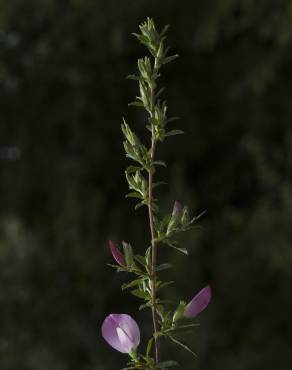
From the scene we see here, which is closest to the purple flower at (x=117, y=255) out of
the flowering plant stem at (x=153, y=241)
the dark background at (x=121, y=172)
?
the flowering plant stem at (x=153, y=241)

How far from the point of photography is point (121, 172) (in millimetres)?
6316

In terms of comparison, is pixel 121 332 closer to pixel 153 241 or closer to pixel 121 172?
pixel 153 241

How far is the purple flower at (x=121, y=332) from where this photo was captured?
0.56 metres

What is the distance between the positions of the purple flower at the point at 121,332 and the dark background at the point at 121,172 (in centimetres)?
345

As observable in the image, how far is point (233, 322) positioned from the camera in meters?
5.13

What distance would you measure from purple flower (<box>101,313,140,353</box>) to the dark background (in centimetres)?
345

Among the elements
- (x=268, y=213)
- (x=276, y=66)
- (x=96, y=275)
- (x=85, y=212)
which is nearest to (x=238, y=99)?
(x=276, y=66)

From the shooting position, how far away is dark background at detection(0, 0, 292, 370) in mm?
4270

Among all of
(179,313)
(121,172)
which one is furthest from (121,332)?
(121,172)

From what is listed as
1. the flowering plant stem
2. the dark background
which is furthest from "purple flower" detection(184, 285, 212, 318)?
the dark background

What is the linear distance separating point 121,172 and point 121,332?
5752mm

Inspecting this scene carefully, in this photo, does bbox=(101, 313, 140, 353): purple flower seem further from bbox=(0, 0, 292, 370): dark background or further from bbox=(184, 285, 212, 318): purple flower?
bbox=(0, 0, 292, 370): dark background

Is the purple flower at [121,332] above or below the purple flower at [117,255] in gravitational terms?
below

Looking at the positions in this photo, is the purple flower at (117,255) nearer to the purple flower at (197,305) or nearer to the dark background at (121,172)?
the purple flower at (197,305)
